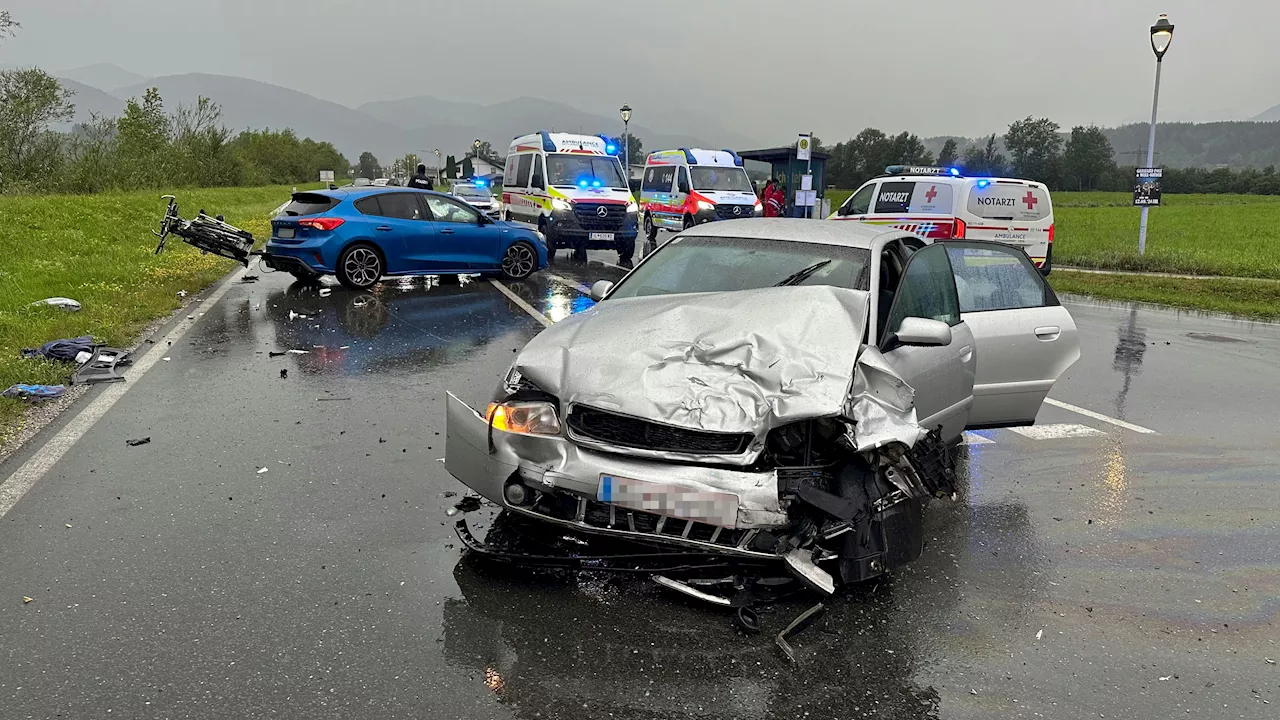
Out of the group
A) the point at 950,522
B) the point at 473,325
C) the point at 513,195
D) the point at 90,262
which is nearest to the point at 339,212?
the point at 473,325

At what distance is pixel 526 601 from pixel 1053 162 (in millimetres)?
122317

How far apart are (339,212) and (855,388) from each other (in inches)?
474

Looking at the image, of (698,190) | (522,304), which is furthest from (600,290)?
(698,190)

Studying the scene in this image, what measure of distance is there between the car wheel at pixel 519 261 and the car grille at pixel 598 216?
3.59m

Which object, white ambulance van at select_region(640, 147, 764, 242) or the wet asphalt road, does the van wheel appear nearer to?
white ambulance van at select_region(640, 147, 764, 242)

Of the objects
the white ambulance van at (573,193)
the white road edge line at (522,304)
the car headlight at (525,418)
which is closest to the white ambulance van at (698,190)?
the white ambulance van at (573,193)

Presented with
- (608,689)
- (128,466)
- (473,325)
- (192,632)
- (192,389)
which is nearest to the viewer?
(608,689)

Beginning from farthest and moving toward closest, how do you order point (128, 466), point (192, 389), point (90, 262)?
point (90, 262) → point (192, 389) → point (128, 466)

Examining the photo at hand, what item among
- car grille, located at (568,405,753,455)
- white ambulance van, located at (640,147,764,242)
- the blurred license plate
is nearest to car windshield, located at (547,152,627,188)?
white ambulance van, located at (640,147,764,242)

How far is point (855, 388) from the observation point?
13.7ft

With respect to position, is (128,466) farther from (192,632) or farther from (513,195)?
(513,195)

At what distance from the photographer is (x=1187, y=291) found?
16922mm

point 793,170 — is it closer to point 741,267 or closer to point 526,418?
point 741,267

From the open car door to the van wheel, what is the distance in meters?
21.2
